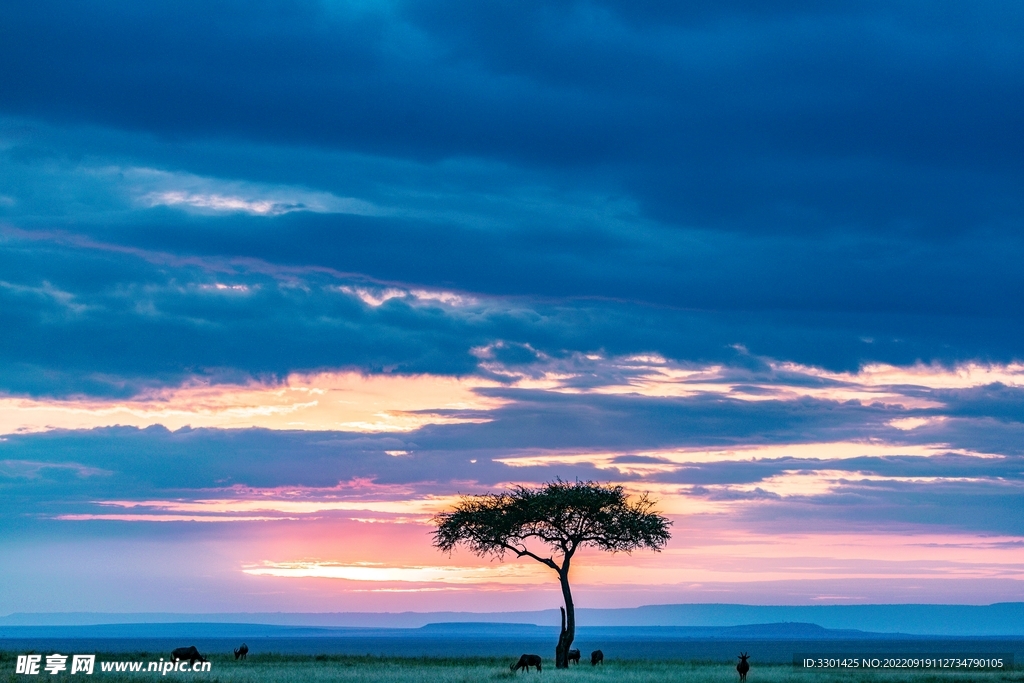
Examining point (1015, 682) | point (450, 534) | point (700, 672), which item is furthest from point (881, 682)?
point (450, 534)

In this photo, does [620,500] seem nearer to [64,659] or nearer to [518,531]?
[518,531]

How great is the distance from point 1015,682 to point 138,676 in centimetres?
4031

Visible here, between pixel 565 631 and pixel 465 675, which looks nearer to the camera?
pixel 465 675

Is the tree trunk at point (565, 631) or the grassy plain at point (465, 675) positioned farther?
the tree trunk at point (565, 631)

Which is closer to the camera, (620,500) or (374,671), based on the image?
(374,671)

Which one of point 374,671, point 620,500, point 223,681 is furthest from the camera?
point 620,500

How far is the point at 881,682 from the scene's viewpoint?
51.0 meters

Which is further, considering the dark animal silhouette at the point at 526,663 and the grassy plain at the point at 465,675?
the dark animal silhouette at the point at 526,663

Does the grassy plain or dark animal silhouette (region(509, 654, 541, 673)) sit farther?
dark animal silhouette (region(509, 654, 541, 673))

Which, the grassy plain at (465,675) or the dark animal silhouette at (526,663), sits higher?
the dark animal silhouette at (526,663)

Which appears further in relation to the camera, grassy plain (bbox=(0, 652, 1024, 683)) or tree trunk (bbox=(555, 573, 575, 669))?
tree trunk (bbox=(555, 573, 575, 669))

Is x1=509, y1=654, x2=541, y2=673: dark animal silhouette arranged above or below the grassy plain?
above

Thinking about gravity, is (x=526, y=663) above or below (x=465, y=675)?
above

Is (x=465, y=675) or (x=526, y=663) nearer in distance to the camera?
(x=465, y=675)
